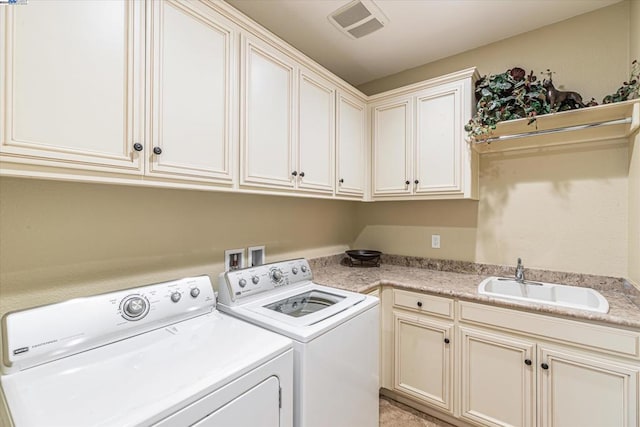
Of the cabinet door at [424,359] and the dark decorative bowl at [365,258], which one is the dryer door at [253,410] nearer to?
the cabinet door at [424,359]

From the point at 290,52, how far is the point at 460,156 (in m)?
1.35

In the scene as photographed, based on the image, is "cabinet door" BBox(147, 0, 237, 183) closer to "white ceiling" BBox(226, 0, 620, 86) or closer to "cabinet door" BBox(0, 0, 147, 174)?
"cabinet door" BBox(0, 0, 147, 174)

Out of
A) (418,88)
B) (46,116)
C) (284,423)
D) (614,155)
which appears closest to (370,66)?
(418,88)

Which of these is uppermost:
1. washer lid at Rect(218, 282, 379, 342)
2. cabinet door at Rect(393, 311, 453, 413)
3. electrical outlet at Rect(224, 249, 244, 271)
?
electrical outlet at Rect(224, 249, 244, 271)

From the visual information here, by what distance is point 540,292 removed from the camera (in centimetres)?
189

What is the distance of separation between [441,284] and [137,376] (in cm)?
177

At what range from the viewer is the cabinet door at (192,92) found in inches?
44.3

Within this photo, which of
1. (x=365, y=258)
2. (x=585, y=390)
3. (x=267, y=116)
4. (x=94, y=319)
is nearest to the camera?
(x=94, y=319)

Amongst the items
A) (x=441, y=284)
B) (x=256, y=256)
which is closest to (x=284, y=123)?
(x=256, y=256)

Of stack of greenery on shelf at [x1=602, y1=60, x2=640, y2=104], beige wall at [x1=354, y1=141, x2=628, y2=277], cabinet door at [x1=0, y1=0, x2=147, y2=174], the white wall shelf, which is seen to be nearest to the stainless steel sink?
beige wall at [x1=354, y1=141, x2=628, y2=277]

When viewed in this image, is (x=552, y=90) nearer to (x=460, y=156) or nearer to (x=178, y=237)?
(x=460, y=156)

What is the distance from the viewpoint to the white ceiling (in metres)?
1.75

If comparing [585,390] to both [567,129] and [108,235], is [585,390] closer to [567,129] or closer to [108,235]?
[567,129]

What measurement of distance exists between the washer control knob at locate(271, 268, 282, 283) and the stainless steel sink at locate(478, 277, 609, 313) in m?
1.24
